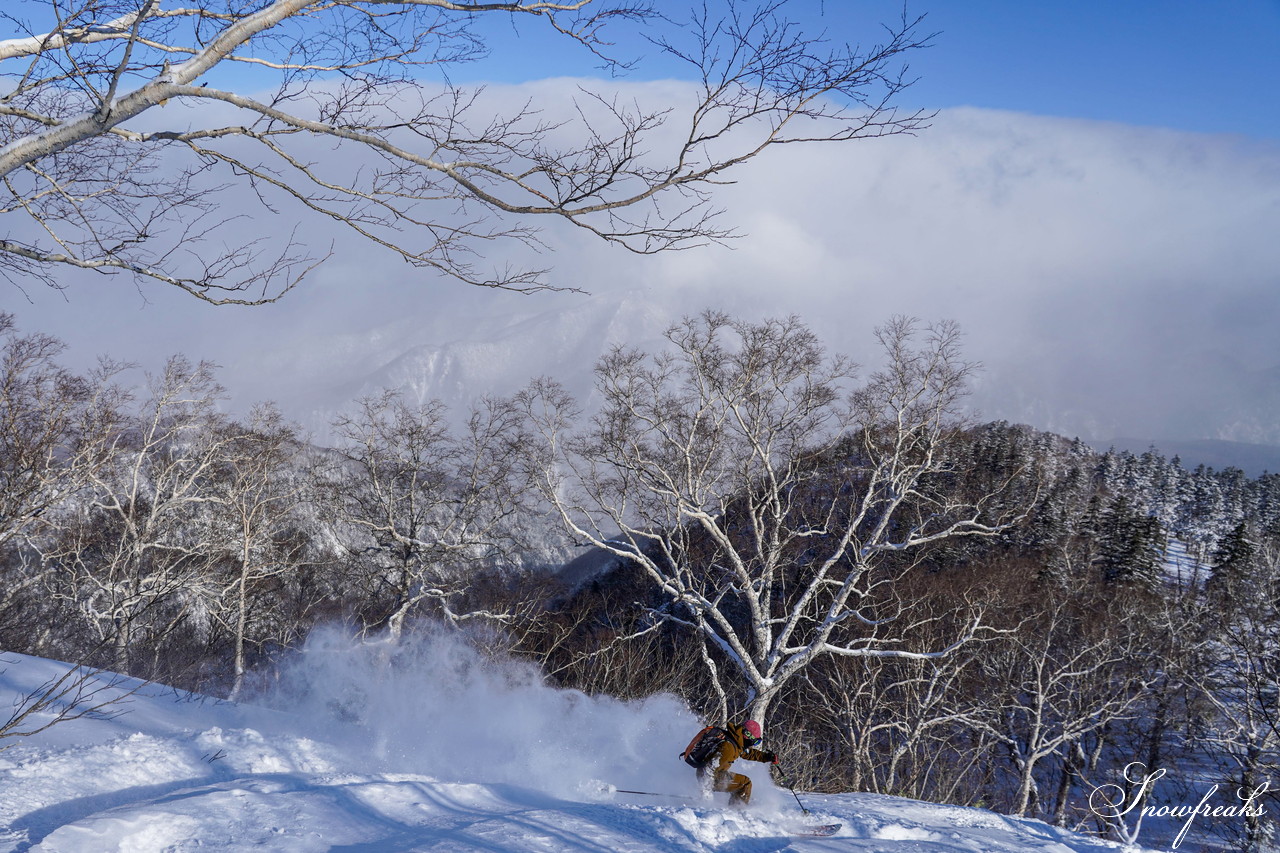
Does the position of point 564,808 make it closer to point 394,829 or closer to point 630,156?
point 394,829

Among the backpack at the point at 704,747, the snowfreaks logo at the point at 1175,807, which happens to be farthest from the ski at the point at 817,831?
the snowfreaks logo at the point at 1175,807

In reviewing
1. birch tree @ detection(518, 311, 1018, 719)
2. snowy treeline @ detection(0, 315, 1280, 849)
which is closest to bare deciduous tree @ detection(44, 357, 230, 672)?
snowy treeline @ detection(0, 315, 1280, 849)

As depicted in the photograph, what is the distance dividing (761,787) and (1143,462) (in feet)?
326

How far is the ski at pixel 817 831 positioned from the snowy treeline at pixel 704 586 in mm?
8434

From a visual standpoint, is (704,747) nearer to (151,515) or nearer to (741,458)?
(741,458)

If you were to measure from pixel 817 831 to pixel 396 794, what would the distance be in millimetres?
3944

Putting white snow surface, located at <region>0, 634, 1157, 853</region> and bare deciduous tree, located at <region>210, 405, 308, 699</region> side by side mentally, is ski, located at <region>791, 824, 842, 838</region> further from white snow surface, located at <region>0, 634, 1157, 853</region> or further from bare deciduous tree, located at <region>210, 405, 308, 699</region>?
bare deciduous tree, located at <region>210, 405, 308, 699</region>

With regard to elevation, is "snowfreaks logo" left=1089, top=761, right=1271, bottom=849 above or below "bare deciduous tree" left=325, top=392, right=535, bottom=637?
below

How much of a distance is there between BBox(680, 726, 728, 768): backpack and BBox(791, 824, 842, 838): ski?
175 cm

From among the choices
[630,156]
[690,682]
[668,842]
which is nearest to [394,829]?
[668,842]

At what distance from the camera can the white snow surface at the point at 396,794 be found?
4844 mm

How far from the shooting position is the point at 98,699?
9.01m

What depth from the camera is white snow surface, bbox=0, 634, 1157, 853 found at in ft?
15.9

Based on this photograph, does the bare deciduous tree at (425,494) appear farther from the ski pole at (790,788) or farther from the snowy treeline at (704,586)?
the ski pole at (790,788)
